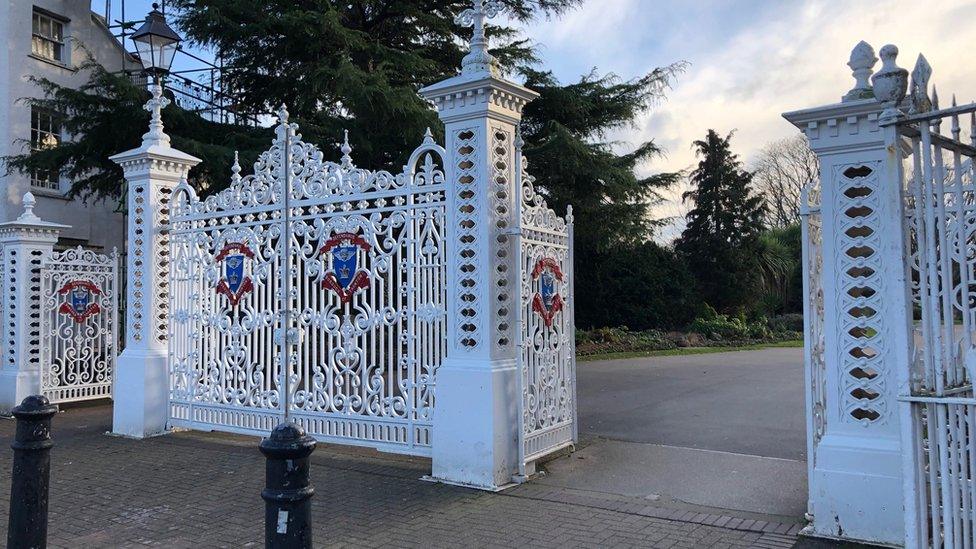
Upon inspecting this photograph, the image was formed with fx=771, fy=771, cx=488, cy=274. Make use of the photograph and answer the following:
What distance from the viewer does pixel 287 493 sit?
342cm

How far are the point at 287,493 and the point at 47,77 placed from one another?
20507mm

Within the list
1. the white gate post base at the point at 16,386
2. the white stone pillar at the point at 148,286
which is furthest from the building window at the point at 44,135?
the white stone pillar at the point at 148,286

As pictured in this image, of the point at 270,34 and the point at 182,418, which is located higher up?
the point at 270,34

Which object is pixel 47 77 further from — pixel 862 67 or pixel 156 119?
pixel 862 67

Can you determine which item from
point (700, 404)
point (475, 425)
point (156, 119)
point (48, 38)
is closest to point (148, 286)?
point (156, 119)

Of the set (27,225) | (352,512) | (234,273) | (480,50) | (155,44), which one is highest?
(155,44)

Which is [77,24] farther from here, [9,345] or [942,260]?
[942,260]

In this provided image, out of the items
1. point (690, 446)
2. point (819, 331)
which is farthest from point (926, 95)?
point (690, 446)

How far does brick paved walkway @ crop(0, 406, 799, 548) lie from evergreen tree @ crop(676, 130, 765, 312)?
867 inches

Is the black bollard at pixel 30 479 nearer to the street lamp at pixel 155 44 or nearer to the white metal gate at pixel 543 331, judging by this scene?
the white metal gate at pixel 543 331

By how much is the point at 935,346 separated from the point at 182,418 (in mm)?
8065

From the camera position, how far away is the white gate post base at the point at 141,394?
356 inches

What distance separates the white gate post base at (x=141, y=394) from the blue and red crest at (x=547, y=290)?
4.93 m

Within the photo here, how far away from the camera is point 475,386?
6492mm
